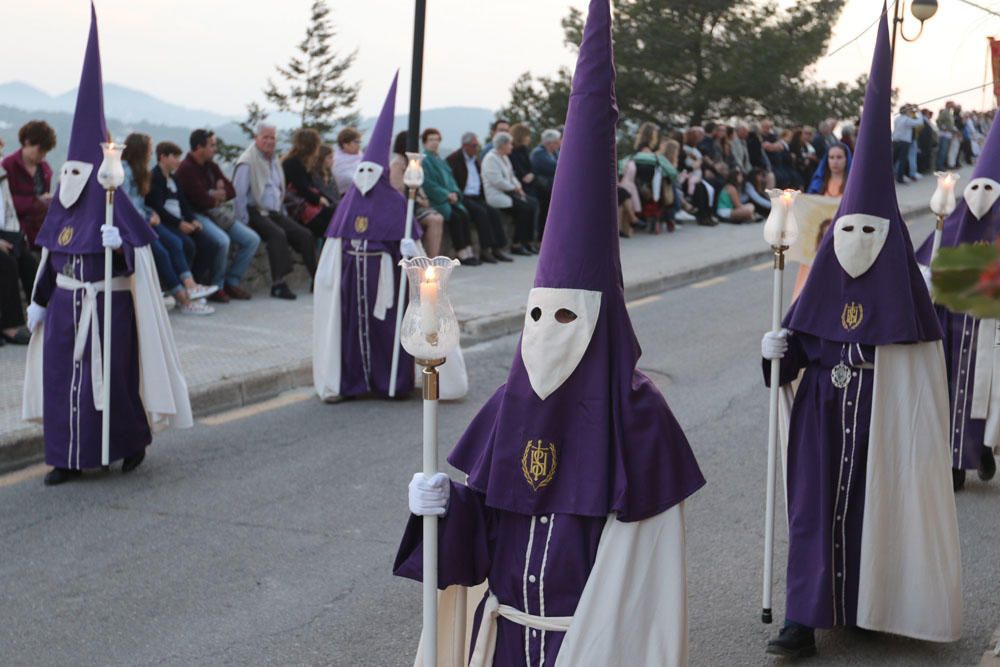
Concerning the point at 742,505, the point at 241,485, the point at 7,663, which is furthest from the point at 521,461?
the point at 241,485

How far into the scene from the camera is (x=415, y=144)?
45.8ft

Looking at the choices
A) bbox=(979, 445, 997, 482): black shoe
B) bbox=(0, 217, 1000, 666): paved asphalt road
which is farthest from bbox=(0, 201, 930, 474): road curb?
bbox=(979, 445, 997, 482): black shoe

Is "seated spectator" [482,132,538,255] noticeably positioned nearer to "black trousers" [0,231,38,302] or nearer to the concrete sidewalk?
the concrete sidewalk

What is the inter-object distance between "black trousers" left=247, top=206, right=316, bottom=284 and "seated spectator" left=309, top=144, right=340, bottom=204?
2.04 feet

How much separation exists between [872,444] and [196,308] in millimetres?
9119

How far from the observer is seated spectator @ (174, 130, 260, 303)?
1386 cm

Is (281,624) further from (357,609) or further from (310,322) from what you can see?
(310,322)

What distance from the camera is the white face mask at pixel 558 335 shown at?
3779 mm

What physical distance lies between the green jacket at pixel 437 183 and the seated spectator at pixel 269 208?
7.00 ft

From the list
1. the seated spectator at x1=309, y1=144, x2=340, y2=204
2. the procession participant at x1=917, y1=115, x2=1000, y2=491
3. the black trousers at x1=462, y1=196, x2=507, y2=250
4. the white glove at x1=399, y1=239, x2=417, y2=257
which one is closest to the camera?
the procession participant at x1=917, y1=115, x2=1000, y2=491

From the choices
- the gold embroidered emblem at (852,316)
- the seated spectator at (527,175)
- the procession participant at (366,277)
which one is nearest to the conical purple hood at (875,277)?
the gold embroidered emblem at (852,316)

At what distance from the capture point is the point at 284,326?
13.1m

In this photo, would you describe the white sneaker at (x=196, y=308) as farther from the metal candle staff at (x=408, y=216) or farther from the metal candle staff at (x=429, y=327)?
the metal candle staff at (x=429, y=327)

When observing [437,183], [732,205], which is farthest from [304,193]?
[732,205]
